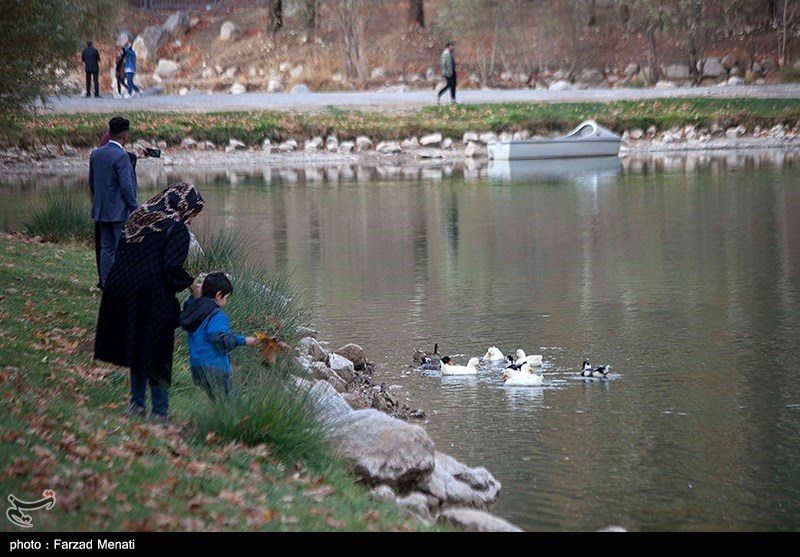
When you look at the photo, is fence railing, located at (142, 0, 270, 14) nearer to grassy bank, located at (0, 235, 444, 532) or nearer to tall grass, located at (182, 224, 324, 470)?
grassy bank, located at (0, 235, 444, 532)

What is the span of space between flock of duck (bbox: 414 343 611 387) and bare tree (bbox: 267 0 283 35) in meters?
48.6

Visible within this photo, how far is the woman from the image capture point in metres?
8.64

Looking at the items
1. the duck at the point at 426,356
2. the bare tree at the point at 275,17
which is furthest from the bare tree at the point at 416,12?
the duck at the point at 426,356

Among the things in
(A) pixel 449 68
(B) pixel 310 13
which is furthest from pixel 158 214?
(B) pixel 310 13

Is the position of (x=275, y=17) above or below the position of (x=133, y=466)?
above

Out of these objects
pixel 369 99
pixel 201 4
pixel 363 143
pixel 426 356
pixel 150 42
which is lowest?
pixel 426 356

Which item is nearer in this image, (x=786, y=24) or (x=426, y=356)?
(x=426, y=356)

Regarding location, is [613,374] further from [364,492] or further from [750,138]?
[750,138]

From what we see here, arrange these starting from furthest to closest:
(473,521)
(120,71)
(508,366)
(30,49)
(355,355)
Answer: (120,71) → (30,49) → (355,355) → (508,366) → (473,521)

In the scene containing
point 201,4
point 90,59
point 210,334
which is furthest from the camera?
point 201,4

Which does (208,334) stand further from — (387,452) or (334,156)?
(334,156)

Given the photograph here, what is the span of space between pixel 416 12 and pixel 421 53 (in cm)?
317

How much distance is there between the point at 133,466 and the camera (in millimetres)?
7422

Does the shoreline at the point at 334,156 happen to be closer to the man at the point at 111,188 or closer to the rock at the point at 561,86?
the rock at the point at 561,86
